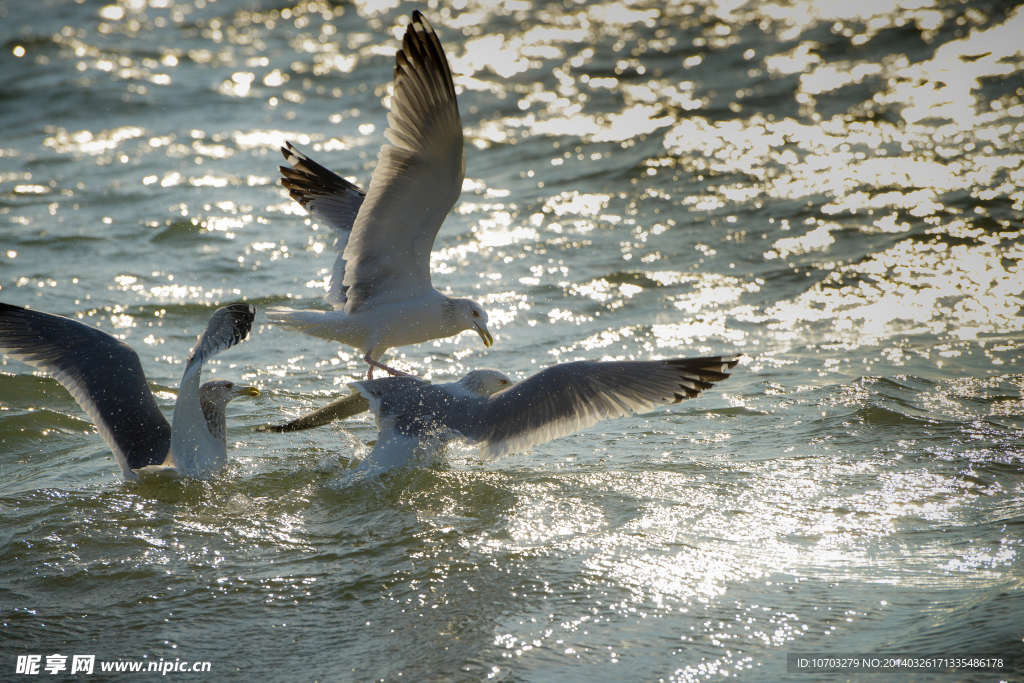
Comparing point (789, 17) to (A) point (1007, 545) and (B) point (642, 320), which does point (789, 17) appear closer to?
(B) point (642, 320)

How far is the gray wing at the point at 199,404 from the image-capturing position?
4332mm

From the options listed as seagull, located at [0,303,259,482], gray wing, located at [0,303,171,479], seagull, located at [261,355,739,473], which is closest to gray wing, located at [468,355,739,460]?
seagull, located at [261,355,739,473]

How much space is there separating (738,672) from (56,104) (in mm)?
15174

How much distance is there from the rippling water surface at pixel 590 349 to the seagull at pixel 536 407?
0.19 metres

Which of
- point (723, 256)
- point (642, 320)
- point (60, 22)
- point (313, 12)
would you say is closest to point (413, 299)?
point (642, 320)

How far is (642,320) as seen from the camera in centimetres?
740

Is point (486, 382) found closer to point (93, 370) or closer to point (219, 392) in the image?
point (219, 392)

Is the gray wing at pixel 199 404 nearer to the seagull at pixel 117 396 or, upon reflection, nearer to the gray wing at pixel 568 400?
the seagull at pixel 117 396

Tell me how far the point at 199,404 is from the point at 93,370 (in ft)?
2.04

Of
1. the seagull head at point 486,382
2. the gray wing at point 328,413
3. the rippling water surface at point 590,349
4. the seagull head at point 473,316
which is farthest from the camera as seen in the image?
the seagull head at point 473,316

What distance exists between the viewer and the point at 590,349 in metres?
6.83

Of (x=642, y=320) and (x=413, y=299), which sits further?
(x=642, y=320)

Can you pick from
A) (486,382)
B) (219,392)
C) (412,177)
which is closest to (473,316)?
(486,382)

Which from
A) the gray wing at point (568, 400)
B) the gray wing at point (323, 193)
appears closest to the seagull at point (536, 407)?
the gray wing at point (568, 400)
